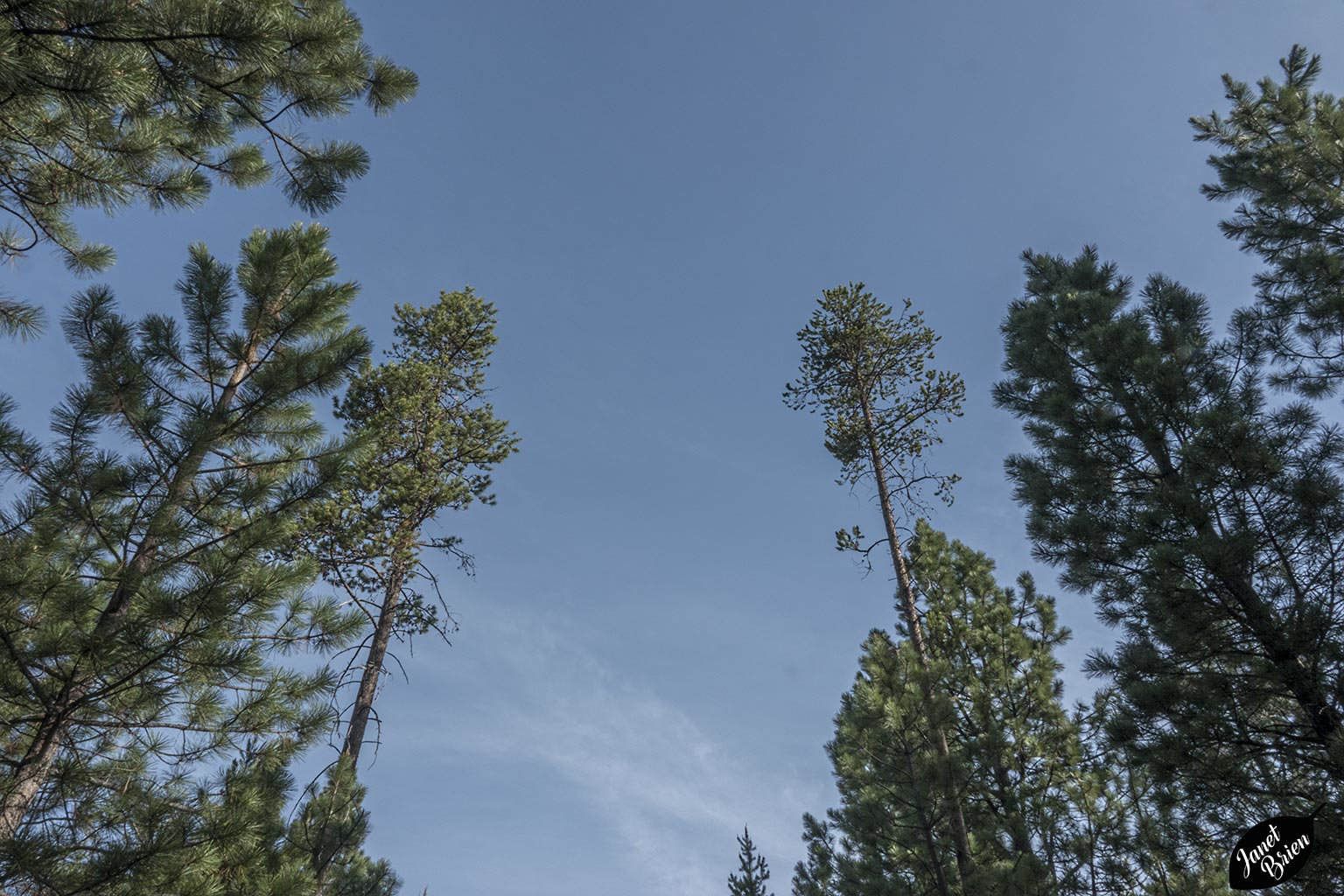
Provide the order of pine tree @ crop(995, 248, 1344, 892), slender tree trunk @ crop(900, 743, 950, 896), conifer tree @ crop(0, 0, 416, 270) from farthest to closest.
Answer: slender tree trunk @ crop(900, 743, 950, 896) < pine tree @ crop(995, 248, 1344, 892) < conifer tree @ crop(0, 0, 416, 270)

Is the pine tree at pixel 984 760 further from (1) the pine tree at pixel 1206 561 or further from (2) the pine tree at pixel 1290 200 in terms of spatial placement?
(2) the pine tree at pixel 1290 200

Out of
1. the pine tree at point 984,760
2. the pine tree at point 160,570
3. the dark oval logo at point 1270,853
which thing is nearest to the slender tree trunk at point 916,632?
the pine tree at point 984,760

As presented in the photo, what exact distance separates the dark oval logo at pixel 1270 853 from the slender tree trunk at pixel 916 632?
3785mm

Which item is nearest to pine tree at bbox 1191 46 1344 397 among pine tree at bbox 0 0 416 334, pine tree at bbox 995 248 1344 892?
pine tree at bbox 995 248 1344 892

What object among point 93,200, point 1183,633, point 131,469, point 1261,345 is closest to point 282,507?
point 131,469

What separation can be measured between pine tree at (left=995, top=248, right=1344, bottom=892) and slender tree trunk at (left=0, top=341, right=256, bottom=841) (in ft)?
28.6

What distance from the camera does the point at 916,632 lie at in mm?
11406

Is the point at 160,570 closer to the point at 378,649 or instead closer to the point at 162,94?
the point at 162,94

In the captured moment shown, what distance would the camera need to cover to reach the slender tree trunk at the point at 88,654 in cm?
468

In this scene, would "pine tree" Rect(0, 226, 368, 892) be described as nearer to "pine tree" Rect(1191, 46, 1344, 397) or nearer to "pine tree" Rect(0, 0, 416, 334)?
"pine tree" Rect(0, 0, 416, 334)

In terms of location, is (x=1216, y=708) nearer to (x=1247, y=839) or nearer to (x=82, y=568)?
(x=1247, y=839)

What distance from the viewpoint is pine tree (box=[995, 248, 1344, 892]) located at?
21.4 ft

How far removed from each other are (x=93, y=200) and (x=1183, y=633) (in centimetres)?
1049

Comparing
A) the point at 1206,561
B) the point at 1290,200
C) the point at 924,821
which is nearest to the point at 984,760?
the point at 924,821
